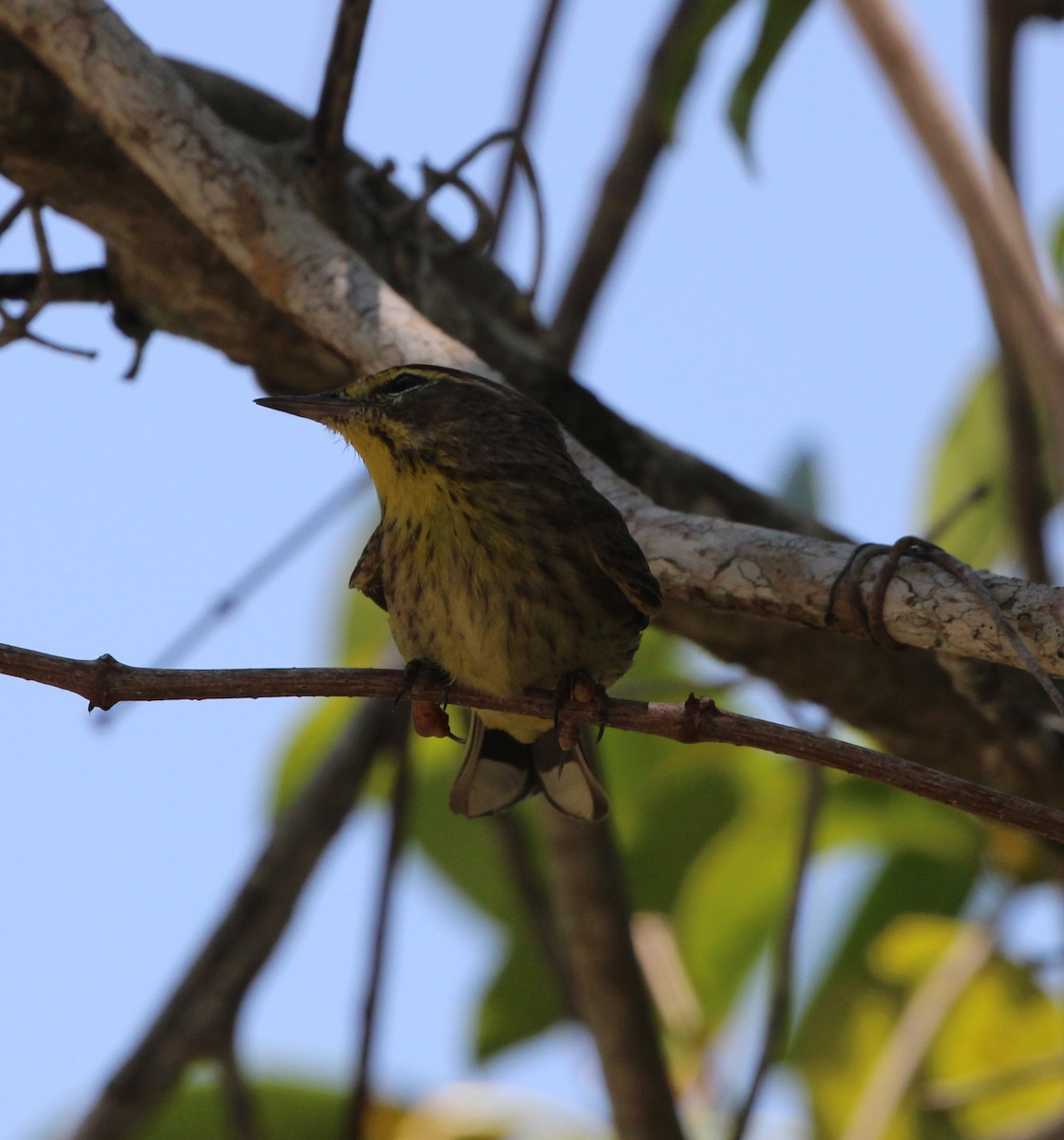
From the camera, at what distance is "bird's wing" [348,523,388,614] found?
338 cm

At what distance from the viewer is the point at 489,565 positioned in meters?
3.12

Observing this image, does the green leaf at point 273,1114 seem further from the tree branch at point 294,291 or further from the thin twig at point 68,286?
the thin twig at point 68,286

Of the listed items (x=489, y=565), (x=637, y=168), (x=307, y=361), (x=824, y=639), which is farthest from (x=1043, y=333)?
(x=637, y=168)

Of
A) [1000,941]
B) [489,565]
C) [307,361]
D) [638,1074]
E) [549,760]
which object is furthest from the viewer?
[1000,941]

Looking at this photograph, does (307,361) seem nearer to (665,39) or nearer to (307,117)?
(307,117)

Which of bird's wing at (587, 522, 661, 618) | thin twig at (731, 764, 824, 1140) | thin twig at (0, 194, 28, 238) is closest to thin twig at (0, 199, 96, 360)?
thin twig at (0, 194, 28, 238)

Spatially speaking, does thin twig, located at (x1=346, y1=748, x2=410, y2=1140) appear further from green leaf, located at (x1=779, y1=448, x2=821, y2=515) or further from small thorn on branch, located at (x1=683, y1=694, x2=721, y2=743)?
small thorn on branch, located at (x1=683, y1=694, x2=721, y2=743)

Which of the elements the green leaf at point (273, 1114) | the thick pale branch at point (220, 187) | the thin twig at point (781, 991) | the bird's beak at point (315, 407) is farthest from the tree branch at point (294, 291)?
the green leaf at point (273, 1114)

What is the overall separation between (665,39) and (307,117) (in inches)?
82.5

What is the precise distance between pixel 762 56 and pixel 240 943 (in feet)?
10.1

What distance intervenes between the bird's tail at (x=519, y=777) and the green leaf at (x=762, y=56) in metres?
1.43

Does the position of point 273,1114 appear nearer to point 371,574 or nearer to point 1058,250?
point 371,574

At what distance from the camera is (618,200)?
5.53 meters

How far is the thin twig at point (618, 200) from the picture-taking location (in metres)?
5.46
